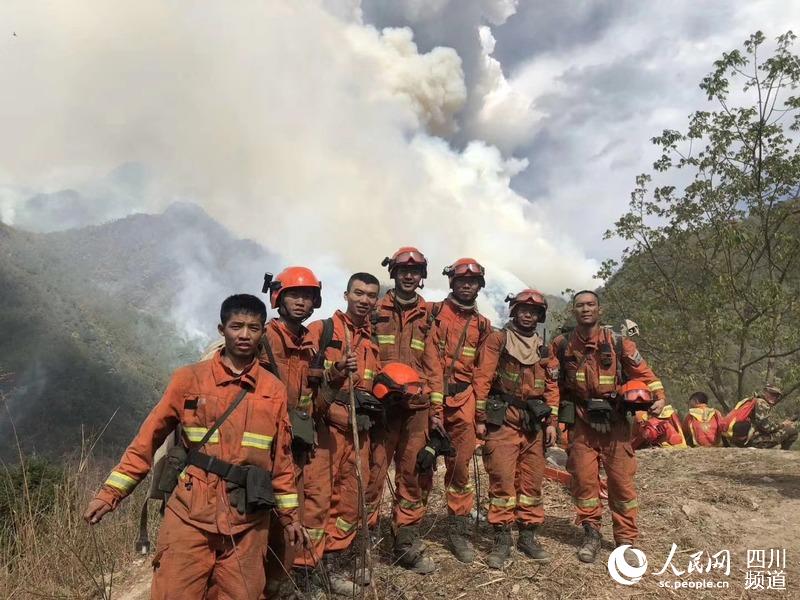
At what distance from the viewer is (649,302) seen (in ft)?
50.0

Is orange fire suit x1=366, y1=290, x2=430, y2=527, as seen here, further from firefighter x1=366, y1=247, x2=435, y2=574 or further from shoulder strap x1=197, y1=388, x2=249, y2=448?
shoulder strap x1=197, y1=388, x2=249, y2=448

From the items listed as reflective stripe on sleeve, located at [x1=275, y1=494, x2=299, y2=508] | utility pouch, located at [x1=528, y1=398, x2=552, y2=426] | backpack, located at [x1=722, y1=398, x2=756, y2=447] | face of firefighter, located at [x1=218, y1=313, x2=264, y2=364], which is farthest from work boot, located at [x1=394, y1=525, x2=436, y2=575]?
backpack, located at [x1=722, y1=398, x2=756, y2=447]

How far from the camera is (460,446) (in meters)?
4.95

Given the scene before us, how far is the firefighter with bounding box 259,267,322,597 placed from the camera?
13.0 ft

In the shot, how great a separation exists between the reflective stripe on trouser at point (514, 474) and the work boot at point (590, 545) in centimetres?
47

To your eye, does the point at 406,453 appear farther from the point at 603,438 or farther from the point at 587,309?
the point at 587,309

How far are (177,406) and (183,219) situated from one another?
192 metres

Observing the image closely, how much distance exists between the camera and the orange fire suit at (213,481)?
9.51ft

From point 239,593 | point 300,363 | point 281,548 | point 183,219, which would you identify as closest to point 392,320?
point 300,363

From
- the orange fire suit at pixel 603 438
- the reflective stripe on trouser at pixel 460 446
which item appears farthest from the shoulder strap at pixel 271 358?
the orange fire suit at pixel 603 438

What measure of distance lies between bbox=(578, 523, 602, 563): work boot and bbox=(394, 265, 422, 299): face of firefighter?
3.05m

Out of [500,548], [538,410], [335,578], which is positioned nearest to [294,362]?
[335,578]

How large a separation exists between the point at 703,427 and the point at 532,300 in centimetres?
882

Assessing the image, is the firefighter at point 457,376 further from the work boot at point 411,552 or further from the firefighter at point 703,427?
the firefighter at point 703,427
